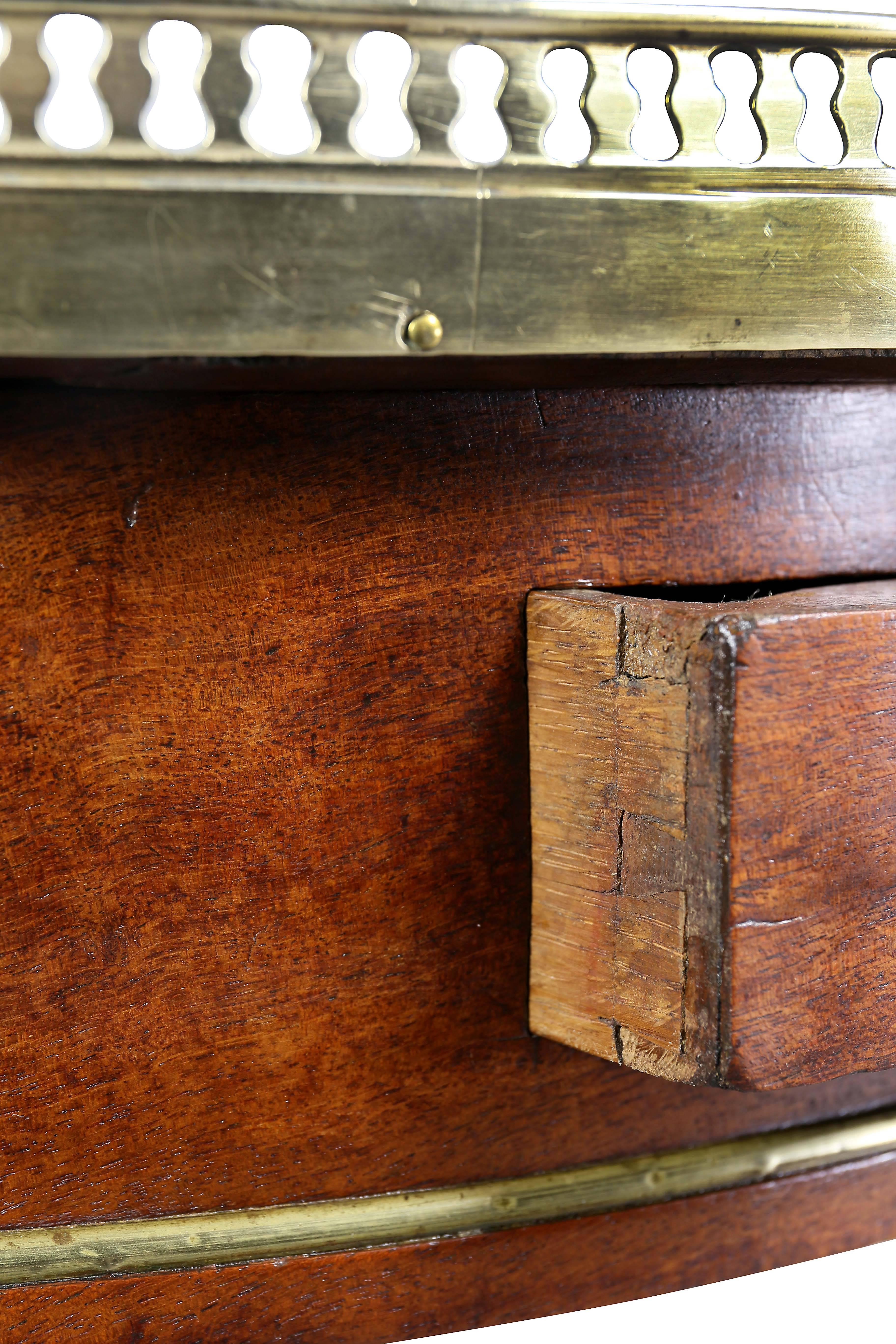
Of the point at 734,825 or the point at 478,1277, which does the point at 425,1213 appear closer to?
the point at 478,1277

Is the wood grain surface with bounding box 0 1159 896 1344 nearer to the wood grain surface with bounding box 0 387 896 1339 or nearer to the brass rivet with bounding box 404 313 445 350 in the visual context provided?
the wood grain surface with bounding box 0 387 896 1339

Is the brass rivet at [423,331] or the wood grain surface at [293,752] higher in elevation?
the brass rivet at [423,331]

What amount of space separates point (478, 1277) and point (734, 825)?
334mm

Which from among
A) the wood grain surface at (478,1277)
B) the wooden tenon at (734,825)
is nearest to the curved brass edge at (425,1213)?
the wood grain surface at (478,1277)

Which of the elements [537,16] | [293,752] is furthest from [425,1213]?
[537,16]

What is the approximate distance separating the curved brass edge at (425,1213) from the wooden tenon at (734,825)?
15cm

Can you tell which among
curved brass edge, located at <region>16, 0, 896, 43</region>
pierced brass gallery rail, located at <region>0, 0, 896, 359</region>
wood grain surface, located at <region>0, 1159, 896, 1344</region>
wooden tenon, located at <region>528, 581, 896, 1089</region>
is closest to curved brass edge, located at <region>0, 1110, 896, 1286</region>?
wood grain surface, located at <region>0, 1159, 896, 1344</region>

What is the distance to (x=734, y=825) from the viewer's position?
49 centimetres

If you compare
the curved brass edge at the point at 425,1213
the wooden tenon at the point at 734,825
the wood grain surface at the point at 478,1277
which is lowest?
the wood grain surface at the point at 478,1277

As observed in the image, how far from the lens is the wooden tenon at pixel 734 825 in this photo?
49 centimetres

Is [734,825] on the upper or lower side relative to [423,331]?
lower

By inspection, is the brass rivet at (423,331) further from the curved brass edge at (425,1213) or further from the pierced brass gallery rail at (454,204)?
the curved brass edge at (425,1213)

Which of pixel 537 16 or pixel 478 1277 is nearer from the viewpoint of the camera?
pixel 537 16

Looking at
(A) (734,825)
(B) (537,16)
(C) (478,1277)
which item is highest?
(B) (537,16)
